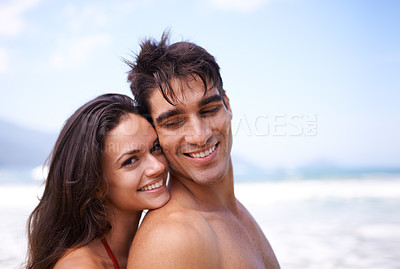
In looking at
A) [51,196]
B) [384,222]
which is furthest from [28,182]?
[51,196]

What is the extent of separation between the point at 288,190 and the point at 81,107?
16450 millimetres

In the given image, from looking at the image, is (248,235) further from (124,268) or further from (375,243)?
(375,243)

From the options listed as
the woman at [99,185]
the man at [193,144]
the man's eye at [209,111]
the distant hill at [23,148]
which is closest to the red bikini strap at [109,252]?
the woman at [99,185]

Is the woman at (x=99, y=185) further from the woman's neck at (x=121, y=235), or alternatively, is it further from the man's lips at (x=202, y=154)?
the man's lips at (x=202, y=154)

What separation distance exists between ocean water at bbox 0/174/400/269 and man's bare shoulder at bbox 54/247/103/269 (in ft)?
15.2

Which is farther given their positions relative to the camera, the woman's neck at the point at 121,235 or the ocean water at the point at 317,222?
the ocean water at the point at 317,222

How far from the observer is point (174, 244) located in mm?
2461

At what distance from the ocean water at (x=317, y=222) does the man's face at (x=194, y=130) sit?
16.6ft

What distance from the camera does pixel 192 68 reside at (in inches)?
117

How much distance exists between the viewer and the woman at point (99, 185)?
3059 millimetres

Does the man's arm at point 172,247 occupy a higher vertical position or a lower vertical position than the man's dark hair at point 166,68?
lower

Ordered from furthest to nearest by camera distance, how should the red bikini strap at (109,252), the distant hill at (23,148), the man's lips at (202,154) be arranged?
the distant hill at (23,148), the red bikini strap at (109,252), the man's lips at (202,154)

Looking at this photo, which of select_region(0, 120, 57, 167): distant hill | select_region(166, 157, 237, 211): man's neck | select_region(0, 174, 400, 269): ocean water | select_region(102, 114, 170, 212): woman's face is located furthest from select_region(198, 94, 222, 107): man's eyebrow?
select_region(0, 120, 57, 167): distant hill

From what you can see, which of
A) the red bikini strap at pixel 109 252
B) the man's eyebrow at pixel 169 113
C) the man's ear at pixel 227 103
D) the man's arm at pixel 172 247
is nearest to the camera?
the man's arm at pixel 172 247
